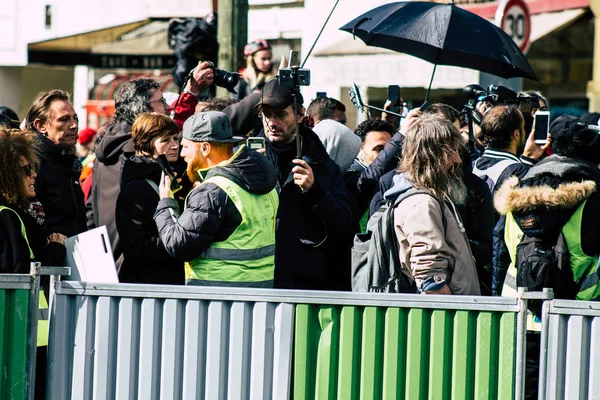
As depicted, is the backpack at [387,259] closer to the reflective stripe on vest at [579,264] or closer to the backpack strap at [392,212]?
the backpack strap at [392,212]

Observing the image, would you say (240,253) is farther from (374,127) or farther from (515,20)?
(515,20)

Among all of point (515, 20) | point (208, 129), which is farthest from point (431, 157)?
point (515, 20)

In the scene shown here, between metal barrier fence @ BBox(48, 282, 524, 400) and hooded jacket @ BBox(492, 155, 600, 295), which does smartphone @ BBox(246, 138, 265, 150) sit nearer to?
hooded jacket @ BBox(492, 155, 600, 295)

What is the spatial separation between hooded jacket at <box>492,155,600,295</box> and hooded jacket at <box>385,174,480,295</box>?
2.35ft

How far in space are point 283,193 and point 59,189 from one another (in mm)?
1470

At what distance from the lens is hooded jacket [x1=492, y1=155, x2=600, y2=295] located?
611 centimetres

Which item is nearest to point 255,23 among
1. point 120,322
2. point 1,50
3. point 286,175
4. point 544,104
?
point 1,50

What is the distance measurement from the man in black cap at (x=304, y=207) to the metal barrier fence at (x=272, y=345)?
1.22 metres

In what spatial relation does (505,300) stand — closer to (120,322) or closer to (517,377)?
(517,377)

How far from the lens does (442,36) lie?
7.60 meters

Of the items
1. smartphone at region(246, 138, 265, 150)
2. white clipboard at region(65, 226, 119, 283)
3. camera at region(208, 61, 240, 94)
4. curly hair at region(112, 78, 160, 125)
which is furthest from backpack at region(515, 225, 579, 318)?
curly hair at region(112, 78, 160, 125)

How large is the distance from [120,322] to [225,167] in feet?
3.34

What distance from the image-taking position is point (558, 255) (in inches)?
242

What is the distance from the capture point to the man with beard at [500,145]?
23.6 feet
